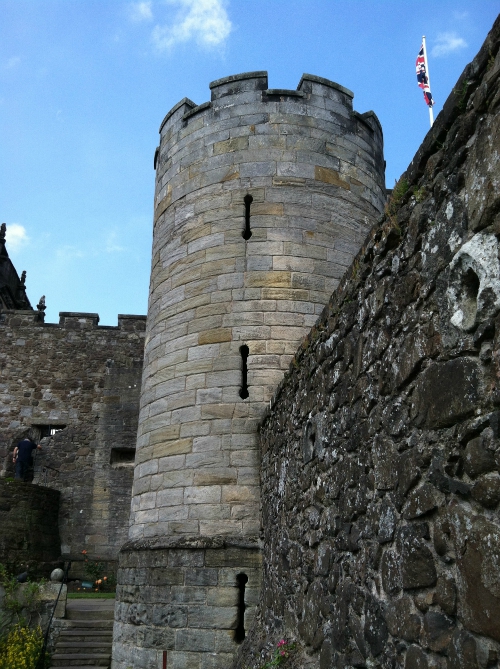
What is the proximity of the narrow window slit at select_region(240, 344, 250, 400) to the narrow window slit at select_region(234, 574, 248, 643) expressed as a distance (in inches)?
70.2

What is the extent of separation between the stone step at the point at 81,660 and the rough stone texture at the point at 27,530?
347cm

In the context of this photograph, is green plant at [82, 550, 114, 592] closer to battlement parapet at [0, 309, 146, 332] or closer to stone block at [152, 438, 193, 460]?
battlement parapet at [0, 309, 146, 332]

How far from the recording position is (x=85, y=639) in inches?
377

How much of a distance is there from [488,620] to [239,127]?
684 cm

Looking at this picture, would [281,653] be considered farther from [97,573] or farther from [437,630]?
[97,573]

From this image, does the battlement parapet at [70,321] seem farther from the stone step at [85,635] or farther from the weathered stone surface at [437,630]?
the weathered stone surface at [437,630]

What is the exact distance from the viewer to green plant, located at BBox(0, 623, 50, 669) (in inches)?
334

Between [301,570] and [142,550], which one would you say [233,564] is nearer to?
[142,550]

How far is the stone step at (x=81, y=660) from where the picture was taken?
29.5 ft

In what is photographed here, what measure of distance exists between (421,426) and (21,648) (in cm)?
888

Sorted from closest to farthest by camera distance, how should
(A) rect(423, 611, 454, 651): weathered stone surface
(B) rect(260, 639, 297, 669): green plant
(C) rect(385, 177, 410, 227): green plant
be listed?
1. (A) rect(423, 611, 454, 651): weathered stone surface
2. (C) rect(385, 177, 410, 227): green plant
3. (B) rect(260, 639, 297, 669): green plant

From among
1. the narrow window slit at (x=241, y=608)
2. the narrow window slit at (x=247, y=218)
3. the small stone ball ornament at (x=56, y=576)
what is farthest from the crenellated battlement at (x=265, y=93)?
the small stone ball ornament at (x=56, y=576)

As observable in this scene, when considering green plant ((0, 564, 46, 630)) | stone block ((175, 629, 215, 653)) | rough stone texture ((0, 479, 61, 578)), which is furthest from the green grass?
stone block ((175, 629, 215, 653))

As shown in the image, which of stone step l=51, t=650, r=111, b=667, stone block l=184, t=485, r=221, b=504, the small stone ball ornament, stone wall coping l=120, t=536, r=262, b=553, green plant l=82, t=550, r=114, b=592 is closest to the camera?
stone wall coping l=120, t=536, r=262, b=553
